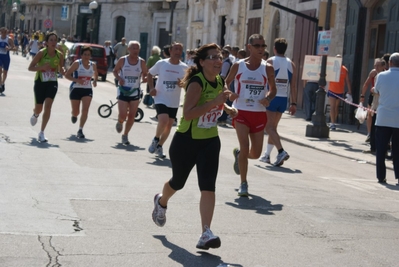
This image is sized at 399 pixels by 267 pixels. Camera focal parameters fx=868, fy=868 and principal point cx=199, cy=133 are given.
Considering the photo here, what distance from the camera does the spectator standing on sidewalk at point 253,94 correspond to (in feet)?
33.2

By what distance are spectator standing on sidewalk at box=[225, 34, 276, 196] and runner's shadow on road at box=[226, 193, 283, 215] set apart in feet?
1.64

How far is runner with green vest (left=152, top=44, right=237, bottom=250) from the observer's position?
23.3 ft

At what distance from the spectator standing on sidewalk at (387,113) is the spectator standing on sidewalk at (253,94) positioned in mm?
2487

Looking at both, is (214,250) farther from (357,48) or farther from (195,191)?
(357,48)

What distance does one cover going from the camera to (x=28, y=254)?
6.41m

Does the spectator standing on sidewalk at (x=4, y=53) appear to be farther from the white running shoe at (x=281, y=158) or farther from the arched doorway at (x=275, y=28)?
the white running shoe at (x=281, y=158)

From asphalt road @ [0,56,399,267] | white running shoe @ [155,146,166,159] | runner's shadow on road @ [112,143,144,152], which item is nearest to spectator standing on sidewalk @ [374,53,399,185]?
asphalt road @ [0,56,399,267]

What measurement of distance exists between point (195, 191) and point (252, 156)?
87 centimetres

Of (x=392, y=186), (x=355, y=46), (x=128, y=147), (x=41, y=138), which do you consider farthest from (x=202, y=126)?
(x=355, y=46)

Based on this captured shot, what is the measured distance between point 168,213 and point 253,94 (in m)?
2.44

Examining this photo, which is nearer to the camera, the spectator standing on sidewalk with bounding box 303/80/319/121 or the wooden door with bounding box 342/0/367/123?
the wooden door with bounding box 342/0/367/123

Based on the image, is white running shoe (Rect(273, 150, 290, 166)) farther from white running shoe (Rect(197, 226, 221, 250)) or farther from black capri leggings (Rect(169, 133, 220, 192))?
white running shoe (Rect(197, 226, 221, 250))

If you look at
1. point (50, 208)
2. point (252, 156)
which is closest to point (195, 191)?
point (252, 156)

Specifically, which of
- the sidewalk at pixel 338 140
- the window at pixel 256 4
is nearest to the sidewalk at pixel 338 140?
the sidewalk at pixel 338 140
